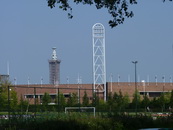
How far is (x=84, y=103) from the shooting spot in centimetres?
4575

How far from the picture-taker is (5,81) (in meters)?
89.4

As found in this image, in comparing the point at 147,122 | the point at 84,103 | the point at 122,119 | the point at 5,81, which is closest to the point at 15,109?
the point at 122,119

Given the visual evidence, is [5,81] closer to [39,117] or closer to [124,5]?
[39,117]

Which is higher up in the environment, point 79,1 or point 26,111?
point 79,1

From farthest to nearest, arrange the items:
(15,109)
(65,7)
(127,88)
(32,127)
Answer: (127,88), (15,109), (32,127), (65,7)

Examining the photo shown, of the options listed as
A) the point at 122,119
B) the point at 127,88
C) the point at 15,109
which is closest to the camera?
the point at 15,109

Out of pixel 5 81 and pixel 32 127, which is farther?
pixel 5 81

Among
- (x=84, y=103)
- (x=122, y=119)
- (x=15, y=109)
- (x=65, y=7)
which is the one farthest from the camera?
(x=84, y=103)

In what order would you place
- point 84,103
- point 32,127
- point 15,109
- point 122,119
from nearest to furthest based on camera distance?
point 32,127, point 15,109, point 122,119, point 84,103

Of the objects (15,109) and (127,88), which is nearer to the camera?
(15,109)

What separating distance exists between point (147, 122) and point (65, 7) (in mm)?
17627

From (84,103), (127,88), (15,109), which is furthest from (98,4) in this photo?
(127,88)

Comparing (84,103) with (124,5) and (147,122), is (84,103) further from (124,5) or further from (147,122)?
(124,5)

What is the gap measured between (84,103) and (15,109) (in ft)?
53.1
